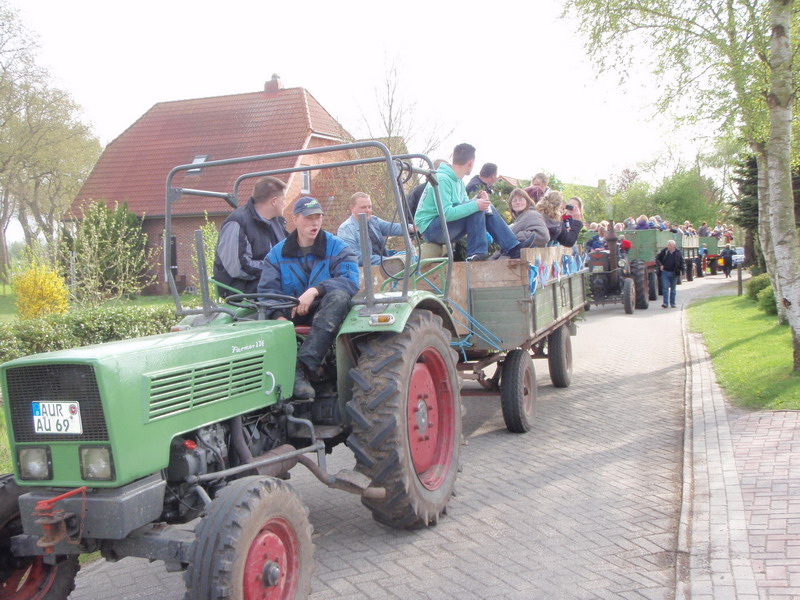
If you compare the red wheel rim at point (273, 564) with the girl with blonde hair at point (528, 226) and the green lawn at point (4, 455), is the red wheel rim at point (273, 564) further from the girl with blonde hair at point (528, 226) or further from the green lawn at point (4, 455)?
the girl with blonde hair at point (528, 226)

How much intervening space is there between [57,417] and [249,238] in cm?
234

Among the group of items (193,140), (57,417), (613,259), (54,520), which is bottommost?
(54,520)

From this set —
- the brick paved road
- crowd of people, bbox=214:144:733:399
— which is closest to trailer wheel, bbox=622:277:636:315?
the brick paved road

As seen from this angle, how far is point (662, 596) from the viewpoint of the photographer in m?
3.80

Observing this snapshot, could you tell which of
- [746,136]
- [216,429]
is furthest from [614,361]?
[216,429]

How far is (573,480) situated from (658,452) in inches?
45.7

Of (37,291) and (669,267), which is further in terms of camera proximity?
(669,267)

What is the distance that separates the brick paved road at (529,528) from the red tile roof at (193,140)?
2314 centimetres

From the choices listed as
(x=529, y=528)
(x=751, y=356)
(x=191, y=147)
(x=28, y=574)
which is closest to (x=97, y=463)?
(x=28, y=574)

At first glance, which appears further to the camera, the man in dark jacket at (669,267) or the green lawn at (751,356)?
the man in dark jacket at (669,267)

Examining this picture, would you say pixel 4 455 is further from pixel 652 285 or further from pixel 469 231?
pixel 652 285

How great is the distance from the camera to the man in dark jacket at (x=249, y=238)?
518 cm

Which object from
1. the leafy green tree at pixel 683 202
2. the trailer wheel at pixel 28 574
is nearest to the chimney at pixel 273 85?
the leafy green tree at pixel 683 202

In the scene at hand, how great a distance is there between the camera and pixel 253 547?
10.3 feet
